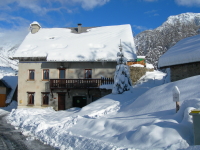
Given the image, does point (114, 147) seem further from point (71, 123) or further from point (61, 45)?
point (61, 45)

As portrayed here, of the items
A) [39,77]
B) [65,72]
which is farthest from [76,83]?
[39,77]

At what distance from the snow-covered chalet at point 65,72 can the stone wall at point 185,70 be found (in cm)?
651

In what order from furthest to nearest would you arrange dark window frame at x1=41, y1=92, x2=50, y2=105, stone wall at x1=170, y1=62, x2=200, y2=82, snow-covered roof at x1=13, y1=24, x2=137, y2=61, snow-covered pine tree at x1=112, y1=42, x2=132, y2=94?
1. dark window frame at x1=41, y1=92, x2=50, y2=105
2. snow-covered roof at x1=13, y1=24, x2=137, y2=61
3. snow-covered pine tree at x1=112, y1=42, x2=132, y2=94
4. stone wall at x1=170, y1=62, x2=200, y2=82

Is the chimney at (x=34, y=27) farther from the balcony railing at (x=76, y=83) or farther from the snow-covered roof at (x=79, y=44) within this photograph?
the balcony railing at (x=76, y=83)

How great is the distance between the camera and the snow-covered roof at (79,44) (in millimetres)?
21750

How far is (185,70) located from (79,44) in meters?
13.0

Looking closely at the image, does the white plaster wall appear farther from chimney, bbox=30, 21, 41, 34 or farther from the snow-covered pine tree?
chimney, bbox=30, 21, 41, 34

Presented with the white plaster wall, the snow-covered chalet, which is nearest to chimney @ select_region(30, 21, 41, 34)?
the snow-covered chalet

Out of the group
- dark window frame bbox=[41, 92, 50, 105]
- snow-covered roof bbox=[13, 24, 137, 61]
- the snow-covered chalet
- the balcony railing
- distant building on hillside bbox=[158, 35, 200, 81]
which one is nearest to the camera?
distant building on hillside bbox=[158, 35, 200, 81]

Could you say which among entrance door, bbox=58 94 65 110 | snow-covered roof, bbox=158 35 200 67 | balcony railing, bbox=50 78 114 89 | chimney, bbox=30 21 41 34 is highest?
chimney, bbox=30 21 41 34

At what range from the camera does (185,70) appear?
14.4m

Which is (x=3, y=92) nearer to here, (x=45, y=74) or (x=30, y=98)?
(x=30, y=98)

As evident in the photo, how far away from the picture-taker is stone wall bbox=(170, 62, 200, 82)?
13.6 meters

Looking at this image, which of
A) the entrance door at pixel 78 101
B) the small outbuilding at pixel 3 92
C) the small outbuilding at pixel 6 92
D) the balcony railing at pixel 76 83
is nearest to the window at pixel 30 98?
the balcony railing at pixel 76 83
